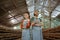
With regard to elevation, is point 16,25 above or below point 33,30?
above

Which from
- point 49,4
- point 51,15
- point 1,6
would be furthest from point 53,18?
point 1,6

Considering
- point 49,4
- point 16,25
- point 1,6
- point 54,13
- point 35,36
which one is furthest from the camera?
point 16,25

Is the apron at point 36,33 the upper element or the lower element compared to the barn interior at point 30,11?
→ lower

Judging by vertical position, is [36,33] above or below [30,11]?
below

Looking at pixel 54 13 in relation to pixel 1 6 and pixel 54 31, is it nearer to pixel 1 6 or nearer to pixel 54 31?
pixel 1 6

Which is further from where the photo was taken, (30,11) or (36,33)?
(30,11)

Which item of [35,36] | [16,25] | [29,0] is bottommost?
[35,36]

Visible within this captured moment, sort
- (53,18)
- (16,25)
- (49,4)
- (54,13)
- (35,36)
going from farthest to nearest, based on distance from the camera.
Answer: (16,25) → (53,18) → (54,13) → (49,4) → (35,36)

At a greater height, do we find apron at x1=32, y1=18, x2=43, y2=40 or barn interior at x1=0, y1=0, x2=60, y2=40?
barn interior at x1=0, y1=0, x2=60, y2=40

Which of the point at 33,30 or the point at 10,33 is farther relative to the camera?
the point at 10,33

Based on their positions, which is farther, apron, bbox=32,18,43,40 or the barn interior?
→ the barn interior

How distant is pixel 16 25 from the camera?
16281 millimetres

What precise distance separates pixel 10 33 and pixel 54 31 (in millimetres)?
1417

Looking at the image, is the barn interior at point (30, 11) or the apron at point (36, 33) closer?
the apron at point (36, 33)
